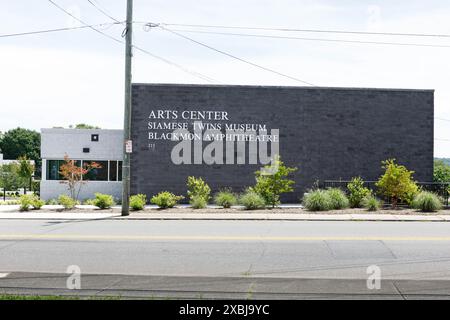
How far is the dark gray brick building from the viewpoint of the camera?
27.9 metres

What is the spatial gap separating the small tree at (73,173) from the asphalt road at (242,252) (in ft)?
27.5

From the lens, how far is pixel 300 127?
2811 centimetres

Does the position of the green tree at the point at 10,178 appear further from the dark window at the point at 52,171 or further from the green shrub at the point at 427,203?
the green shrub at the point at 427,203

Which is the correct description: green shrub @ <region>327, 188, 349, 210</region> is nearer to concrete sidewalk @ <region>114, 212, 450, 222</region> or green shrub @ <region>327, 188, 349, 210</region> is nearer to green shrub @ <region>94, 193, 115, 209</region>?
concrete sidewalk @ <region>114, 212, 450, 222</region>

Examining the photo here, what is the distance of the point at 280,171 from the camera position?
23.6 metres

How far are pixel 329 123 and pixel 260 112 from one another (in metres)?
3.84

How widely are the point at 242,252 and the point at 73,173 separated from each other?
17.1 m

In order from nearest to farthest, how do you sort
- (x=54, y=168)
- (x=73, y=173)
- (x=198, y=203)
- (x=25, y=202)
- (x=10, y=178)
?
1. (x=25, y=202)
2. (x=198, y=203)
3. (x=73, y=173)
4. (x=54, y=168)
5. (x=10, y=178)

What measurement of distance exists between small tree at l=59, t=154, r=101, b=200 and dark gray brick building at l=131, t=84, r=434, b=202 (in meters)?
2.68

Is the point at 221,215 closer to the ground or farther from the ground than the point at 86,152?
closer to the ground

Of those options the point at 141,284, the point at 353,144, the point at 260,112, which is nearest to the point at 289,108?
the point at 260,112

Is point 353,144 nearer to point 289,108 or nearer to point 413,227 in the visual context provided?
point 289,108

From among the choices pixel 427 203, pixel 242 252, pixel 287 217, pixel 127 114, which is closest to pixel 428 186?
pixel 427 203

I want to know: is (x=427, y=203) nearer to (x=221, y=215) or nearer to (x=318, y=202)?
(x=318, y=202)
